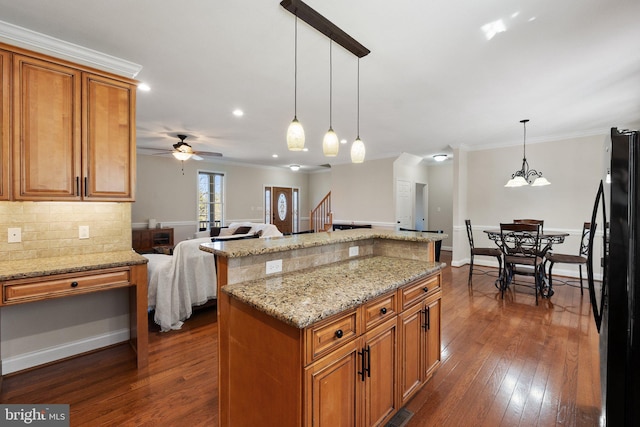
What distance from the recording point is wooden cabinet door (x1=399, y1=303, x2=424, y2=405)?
181 cm

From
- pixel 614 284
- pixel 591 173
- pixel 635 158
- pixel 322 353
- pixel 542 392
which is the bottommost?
pixel 542 392

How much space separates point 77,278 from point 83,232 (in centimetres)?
66

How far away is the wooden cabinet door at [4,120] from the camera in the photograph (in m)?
2.03

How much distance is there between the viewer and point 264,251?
67.4 inches

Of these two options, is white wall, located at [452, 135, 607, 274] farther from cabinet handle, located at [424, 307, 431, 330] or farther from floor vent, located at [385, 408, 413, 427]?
floor vent, located at [385, 408, 413, 427]

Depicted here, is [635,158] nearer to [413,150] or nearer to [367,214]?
[413,150]

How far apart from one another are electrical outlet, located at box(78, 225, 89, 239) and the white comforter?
2.49 ft

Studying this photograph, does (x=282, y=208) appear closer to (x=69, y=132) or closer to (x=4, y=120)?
(x=69, y=132)

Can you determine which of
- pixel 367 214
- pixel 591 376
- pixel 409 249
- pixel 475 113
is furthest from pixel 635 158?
pixel 367 214

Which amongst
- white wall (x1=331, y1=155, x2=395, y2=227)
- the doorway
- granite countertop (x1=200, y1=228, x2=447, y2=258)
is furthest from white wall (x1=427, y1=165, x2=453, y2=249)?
granite countertop (x1=200, y1=228, x2=447, y2=258)

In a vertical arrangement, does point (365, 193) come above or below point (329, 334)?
above

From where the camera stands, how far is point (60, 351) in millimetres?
2447

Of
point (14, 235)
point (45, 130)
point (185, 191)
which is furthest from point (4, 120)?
point (185, 191)

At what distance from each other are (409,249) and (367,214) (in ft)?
17.5
